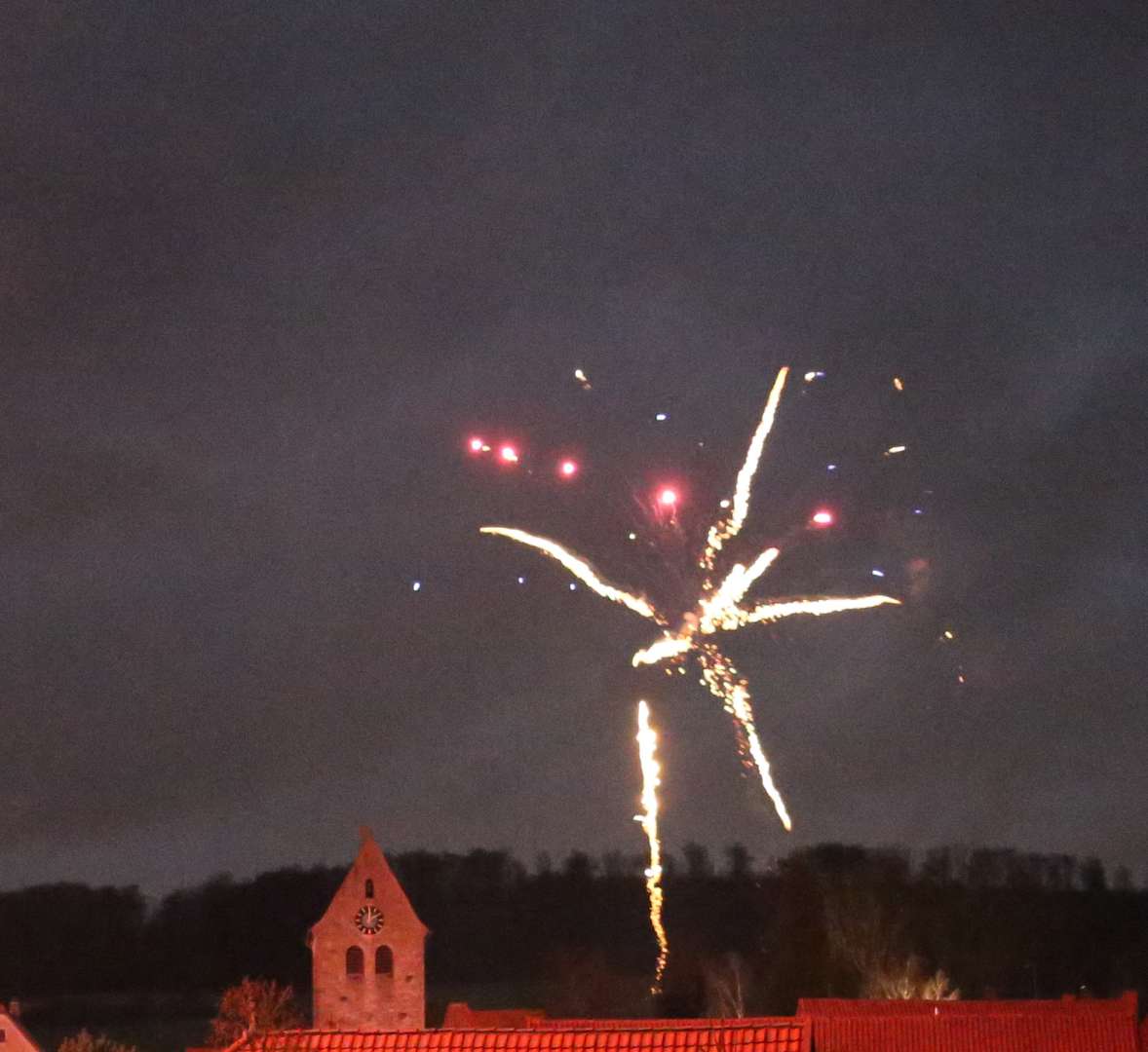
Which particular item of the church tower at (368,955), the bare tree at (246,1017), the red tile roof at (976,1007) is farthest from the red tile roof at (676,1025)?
the church tower at (368,955)

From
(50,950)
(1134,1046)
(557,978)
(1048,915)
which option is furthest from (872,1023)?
(50,950)

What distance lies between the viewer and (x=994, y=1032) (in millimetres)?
54219

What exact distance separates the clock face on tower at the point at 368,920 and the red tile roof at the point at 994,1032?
14285 mm

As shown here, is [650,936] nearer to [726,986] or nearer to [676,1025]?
[726,986]

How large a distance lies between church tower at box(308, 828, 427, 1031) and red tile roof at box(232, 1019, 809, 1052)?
23.5 metres

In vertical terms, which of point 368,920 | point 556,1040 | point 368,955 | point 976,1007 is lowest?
point 556,1040

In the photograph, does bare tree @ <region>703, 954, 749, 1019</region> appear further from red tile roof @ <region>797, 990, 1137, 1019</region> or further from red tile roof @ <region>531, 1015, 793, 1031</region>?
red tile roof @ <region>531, 1015, 793, 1031</region>

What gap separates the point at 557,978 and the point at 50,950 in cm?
3523

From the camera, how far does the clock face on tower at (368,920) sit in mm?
63438

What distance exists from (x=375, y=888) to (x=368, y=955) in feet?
6.88

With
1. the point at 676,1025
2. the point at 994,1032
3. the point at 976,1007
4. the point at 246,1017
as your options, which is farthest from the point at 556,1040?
the point at 976,1007

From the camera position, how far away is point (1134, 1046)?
177ft

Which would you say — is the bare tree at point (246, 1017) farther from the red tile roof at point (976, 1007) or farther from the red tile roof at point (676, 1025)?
the red tile roof at point (976, 1007)

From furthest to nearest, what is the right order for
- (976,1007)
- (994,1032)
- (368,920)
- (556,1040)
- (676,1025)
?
1. (368,920)
2. (976,1007)
3. (994,1032)
4. (676,1025)
5. (556,1040)
